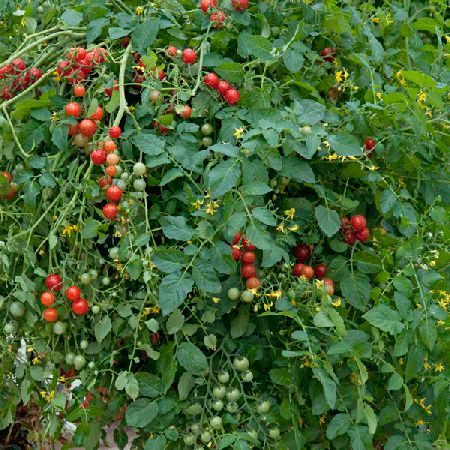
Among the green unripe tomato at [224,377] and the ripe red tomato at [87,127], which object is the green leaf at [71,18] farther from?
Result: the green unripe tomato at [224,377]

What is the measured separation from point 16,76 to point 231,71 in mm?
351

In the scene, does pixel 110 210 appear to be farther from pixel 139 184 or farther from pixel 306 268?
pixel 306 268

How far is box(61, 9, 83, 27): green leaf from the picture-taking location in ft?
4.06

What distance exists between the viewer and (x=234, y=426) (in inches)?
44.3

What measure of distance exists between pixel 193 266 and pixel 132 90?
0.32m

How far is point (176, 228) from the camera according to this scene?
1081 mm

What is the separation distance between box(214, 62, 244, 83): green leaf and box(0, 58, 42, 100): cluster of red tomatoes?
306 millimetres

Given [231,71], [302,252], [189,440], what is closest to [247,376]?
[189,440]

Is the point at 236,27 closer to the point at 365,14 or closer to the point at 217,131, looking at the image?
the point at 217,131

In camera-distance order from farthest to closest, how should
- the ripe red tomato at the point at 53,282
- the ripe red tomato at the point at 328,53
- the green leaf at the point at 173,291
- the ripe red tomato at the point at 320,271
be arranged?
the ripe red tomato at the point at 328,53, the ripe red tomato at the point at 320,271, the ripe red tomato at the point at 53,282, the green leaf at the point at 173,291

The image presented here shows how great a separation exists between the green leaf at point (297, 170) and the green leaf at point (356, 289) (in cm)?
17

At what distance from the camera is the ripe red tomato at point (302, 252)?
1.24m

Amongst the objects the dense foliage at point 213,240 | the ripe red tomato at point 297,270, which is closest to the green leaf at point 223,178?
the dense foliage at point 213,240

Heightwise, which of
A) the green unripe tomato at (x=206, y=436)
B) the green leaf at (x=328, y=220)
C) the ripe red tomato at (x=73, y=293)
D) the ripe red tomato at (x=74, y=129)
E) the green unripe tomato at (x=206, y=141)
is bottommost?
the green unripe tomato at (x=206, y=436)
